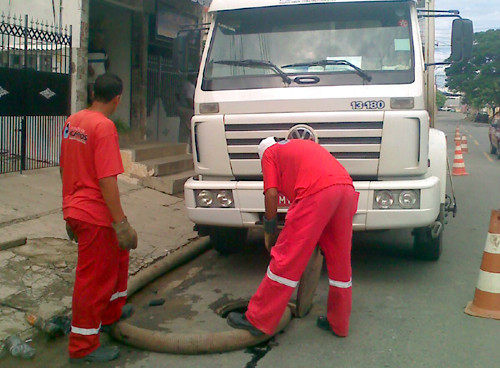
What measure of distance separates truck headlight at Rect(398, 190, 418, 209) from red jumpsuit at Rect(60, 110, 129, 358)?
2597 mm

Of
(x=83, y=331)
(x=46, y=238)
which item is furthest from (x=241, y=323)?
(x=46, y=238)

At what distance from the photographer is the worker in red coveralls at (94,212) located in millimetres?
4008

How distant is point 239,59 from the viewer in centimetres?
603

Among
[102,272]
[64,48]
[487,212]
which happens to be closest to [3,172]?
[64,48]

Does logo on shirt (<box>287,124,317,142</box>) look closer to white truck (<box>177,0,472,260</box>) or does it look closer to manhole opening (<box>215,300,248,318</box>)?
white truck (<box>177,0,472,260</box>)

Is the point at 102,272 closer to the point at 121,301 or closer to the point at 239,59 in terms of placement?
the point at 121,301

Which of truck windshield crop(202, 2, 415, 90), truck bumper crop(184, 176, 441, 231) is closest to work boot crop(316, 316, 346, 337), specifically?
truck bumper crop(184, 176, 441, 231)

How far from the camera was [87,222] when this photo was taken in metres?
4.09

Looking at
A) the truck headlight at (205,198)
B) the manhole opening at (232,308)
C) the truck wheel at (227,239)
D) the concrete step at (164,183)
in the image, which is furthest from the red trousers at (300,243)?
the concrete step at (164,183)

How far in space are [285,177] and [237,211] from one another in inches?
47.8

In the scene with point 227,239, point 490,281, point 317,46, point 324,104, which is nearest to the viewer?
point 490,281

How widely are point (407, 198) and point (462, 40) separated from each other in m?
1.87

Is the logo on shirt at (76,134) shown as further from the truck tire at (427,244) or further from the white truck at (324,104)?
the truck tire at (427,244)

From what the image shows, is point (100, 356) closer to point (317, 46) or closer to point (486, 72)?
point (317, 46)
